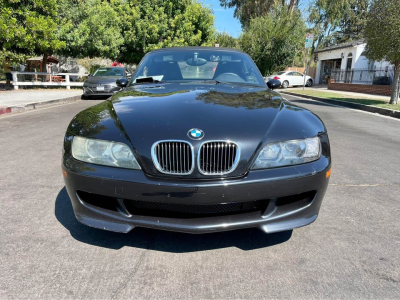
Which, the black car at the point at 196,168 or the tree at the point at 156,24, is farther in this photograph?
the tree at the point at 156,24

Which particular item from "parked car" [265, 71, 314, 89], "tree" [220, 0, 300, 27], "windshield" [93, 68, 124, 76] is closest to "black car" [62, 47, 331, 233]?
"windshield" [93, 68, 124, 76]

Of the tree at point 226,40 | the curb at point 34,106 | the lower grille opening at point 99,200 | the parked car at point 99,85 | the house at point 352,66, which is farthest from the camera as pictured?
the tree at point 226,40

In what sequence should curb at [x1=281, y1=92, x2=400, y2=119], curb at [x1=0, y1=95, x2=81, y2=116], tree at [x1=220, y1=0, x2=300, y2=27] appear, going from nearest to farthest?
curb at [x1=0, y1=95, x2=81, y2=116]
curb at [x1=281, y1=92, x2=400, y2=119]
tree at [x1=220, y1=0, x2=300, y2=27]

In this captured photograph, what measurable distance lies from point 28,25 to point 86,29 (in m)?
3.77

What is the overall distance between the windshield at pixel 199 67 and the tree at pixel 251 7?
33663mm

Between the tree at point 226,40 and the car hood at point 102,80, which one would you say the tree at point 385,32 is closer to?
the car hood at point 102,80

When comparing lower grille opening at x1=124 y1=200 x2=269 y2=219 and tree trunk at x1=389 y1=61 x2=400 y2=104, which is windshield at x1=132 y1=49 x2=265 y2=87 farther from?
tree trunk at x1=389 y1=61 x2=400 y2=104


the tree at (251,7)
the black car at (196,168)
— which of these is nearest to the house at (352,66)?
the tree at (251,7)

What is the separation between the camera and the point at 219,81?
3486 mm

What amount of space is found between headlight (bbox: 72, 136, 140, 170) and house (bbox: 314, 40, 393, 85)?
1836 cm

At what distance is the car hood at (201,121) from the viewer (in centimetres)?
204

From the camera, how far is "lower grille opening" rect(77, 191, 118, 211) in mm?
2125

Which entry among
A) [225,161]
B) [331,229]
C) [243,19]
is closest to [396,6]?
[331,229]

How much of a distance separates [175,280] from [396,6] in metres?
13.3
